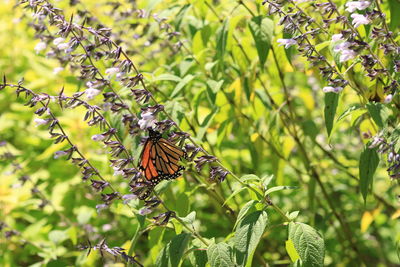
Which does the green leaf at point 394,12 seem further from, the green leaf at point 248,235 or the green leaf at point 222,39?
the green leaf at point 248,235

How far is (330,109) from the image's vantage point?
7.64 ft

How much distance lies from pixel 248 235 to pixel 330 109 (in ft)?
2.50

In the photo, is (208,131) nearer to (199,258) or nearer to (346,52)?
(199,258)

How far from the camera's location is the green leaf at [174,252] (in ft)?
6.76

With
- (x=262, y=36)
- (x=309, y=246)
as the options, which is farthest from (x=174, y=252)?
(x=262, y=36)

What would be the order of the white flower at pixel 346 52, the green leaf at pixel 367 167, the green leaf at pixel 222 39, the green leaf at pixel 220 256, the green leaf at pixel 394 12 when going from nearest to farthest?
the white flower at pixel 346 52, the green leaf at pixel 220 256, the green leaf at pixel 367 167, the green leaf at pixel 394 12, the green leaf at pixel 222 39

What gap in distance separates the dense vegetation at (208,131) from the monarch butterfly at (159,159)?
78mm

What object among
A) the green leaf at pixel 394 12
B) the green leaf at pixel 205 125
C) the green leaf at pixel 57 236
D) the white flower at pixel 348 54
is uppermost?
the white flower at pixel 348 54

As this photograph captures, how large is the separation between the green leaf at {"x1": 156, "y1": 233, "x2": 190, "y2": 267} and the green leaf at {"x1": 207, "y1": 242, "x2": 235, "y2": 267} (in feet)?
A: 0.37

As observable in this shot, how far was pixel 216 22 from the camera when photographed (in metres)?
3.41

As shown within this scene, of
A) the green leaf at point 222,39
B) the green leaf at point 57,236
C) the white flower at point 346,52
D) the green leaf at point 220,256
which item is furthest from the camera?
the green leaf at point 57,236

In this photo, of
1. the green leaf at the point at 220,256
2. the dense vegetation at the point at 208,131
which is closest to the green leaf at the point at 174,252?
the dense vegetation at the point at 208,131

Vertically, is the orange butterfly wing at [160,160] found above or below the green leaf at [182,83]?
below

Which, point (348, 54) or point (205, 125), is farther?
point (205, 125)
